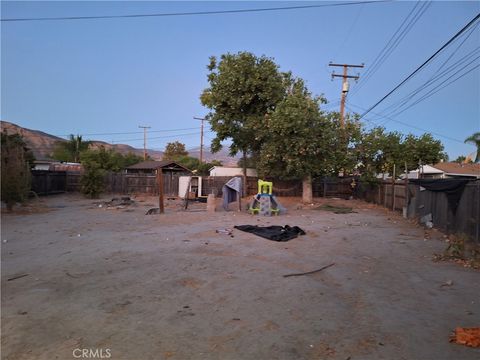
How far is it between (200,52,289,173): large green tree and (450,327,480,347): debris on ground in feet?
73.3

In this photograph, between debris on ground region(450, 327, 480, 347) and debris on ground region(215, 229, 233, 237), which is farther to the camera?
debris on ground region(215, 229, 233, 237)

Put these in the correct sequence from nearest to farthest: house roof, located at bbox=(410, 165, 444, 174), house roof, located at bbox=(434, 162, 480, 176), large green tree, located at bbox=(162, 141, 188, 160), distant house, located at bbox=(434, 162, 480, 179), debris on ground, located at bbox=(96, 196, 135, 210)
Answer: debris on ground, located at bbox=(96, 196, 135, 210)
distant house, located at bbox=(434, 162, 480, 179)
house roof, located at bbox=(434, 162, 480, 176)
house roof, located at bbox=(410, 165, 444, 174)
large green tree, located at bbox=(162, 141, 188, 160)

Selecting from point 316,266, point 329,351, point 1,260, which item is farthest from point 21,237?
point 329,351

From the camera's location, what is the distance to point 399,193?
67.1ft

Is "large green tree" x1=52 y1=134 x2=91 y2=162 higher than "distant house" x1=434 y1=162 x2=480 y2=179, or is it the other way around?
"large green tree" x1=52 y1=134 x2=91 y2=162

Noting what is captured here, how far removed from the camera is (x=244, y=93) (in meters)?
27.2

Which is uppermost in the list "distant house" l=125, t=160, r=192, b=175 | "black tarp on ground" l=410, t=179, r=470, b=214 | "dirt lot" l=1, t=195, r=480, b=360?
"distant house" l=125, t=160, r=192, b=175

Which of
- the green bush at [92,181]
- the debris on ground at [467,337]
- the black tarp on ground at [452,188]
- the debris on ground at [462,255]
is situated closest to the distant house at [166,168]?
the green bush at [92,181]

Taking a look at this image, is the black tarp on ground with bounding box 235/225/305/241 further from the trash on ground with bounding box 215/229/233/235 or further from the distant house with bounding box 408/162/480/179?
the distant house with bounding box 408/162/480/179

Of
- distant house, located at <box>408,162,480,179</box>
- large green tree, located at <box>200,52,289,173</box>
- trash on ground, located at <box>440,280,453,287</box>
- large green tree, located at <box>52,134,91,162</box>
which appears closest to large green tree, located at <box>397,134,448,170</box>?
large green tree, located at <box>200,52,289,173</box>

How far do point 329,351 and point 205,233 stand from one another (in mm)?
8632

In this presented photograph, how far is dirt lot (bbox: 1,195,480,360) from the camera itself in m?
4.35

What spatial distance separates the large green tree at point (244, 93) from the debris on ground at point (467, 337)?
22.3 metres

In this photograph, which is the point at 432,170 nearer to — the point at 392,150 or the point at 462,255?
the point at 392,150
